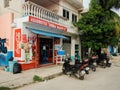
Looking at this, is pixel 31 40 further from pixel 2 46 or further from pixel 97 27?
pixel 97 27

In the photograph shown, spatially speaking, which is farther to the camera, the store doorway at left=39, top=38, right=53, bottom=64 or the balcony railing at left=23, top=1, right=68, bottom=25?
the store doorway at left=39, top=38, right=53, bottom=64

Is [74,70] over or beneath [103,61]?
beneath

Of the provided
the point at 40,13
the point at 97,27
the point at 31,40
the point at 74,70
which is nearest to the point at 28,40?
the point at 31,40

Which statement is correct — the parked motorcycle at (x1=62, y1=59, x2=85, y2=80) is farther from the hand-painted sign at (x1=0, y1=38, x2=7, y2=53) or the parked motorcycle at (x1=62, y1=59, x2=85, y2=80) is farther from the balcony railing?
the hand-painted sign at (x1=0, y1=38, x2=7, y2=53)

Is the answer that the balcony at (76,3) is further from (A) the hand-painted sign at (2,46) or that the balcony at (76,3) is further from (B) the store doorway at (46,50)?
(A) the hand-painted sign at (2,46)

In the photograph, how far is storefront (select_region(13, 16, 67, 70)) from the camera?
10.9 meters

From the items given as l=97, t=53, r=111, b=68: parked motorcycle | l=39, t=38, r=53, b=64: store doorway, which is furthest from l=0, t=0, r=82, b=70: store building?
l=97, t=53, r=111, b=68: parked motorcycle

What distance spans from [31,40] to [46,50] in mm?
2522

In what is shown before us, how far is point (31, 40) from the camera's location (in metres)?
11.5

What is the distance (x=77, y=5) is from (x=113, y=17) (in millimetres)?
4128

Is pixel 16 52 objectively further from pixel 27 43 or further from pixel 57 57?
pixel 57 57

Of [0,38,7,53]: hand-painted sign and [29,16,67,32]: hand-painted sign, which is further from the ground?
[29,16,67,32]: hand-painted sign

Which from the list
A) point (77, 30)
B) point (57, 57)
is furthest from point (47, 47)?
point (77, 30)

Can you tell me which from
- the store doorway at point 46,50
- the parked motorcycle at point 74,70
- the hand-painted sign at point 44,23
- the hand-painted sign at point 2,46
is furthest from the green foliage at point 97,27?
the hand-painted sign at point 2,46
